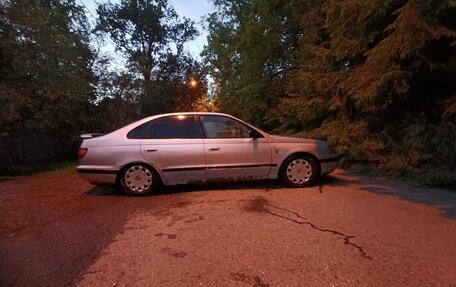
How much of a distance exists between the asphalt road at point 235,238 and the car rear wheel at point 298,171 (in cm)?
26

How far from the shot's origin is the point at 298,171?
6930 millimetres

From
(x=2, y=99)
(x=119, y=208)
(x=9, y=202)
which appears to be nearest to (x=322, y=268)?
(x=119, y=208)

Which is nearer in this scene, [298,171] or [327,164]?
[298,171]

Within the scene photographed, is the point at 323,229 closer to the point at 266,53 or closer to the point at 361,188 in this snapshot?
the point at 361,188

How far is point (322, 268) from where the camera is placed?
11.0 ft

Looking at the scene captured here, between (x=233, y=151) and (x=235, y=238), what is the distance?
→ 8.90ft

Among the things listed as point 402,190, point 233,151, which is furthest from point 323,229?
point 402,190

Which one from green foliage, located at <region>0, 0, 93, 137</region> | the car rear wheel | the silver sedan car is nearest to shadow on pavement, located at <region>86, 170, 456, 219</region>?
the car rear wheel

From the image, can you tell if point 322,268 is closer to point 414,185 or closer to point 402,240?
point 402,240

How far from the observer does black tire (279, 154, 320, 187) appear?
6.91 metres

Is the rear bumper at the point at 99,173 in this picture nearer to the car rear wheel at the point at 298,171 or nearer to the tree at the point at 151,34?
the car rear wheel at the point at 298,171

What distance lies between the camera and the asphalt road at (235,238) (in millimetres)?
3260

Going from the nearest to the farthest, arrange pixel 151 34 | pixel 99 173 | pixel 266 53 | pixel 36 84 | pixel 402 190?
pixel 99 173 → pixel 402 190 → pixel 36 84 → pixel 266 53 → pixel 151 34

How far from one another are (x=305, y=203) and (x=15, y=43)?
11.2 meters
